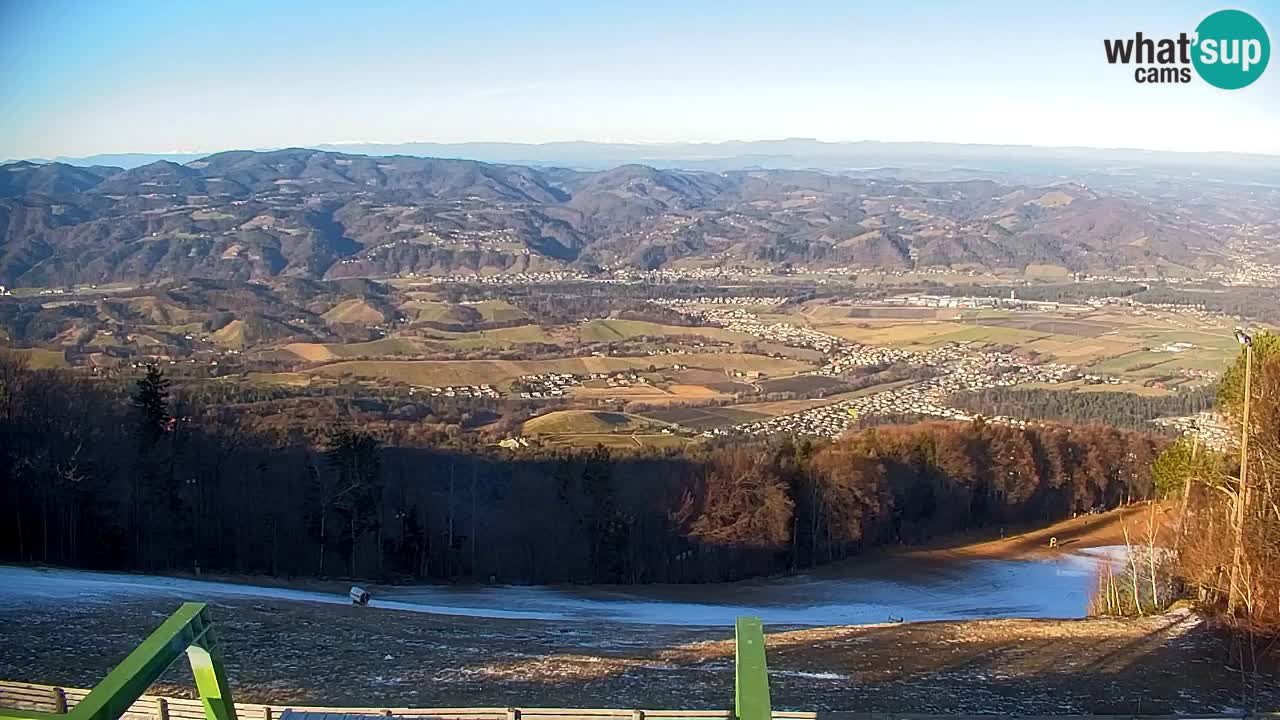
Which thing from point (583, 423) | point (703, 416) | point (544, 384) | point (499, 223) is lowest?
point (703, 416)

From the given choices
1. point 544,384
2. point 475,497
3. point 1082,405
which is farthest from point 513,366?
point 1082,405

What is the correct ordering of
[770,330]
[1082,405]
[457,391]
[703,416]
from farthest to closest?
[770,330] → [457,391] → [1082,405] → [703,416]

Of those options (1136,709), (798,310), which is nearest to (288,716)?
(1136,709)

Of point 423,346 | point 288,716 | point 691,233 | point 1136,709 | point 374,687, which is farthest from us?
point 691,233

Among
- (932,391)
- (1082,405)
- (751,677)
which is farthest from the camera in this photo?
(932,391)

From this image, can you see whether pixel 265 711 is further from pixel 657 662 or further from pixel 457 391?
pixel 457 391

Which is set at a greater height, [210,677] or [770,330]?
[210,677]

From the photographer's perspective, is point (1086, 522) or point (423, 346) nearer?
point (1086, 522)

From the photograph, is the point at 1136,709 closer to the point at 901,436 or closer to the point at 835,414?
the point at 901,436

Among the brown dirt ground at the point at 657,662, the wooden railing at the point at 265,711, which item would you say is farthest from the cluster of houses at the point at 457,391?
the wooden railing at the point at 265,711
